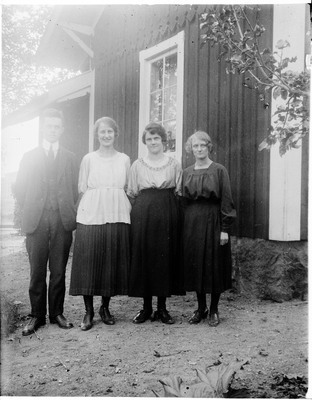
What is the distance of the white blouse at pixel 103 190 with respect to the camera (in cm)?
359

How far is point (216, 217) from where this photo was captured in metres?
3.68

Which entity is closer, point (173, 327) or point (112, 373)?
point (112, 373)

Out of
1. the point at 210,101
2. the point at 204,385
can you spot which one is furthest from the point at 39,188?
the point at 210,101

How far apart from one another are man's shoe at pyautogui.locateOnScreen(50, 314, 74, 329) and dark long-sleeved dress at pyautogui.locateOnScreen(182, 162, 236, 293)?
1054mm

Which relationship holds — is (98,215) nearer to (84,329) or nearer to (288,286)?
(84,329)

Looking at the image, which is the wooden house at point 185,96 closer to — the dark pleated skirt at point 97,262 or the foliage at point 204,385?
the dark pleated skirt at point 97,262

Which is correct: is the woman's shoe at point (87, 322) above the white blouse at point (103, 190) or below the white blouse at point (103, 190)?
A: below

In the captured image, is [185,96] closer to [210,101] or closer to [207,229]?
[210,101]

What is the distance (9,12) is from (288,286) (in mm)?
3227

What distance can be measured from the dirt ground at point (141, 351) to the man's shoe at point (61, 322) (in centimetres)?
5

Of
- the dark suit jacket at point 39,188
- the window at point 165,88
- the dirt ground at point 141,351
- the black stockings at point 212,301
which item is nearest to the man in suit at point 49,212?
the dark suit jacket at point 39,188

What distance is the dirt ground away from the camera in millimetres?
2545

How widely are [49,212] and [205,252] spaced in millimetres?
1365

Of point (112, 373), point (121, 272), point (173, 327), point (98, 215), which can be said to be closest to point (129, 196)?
point (98, 215)
